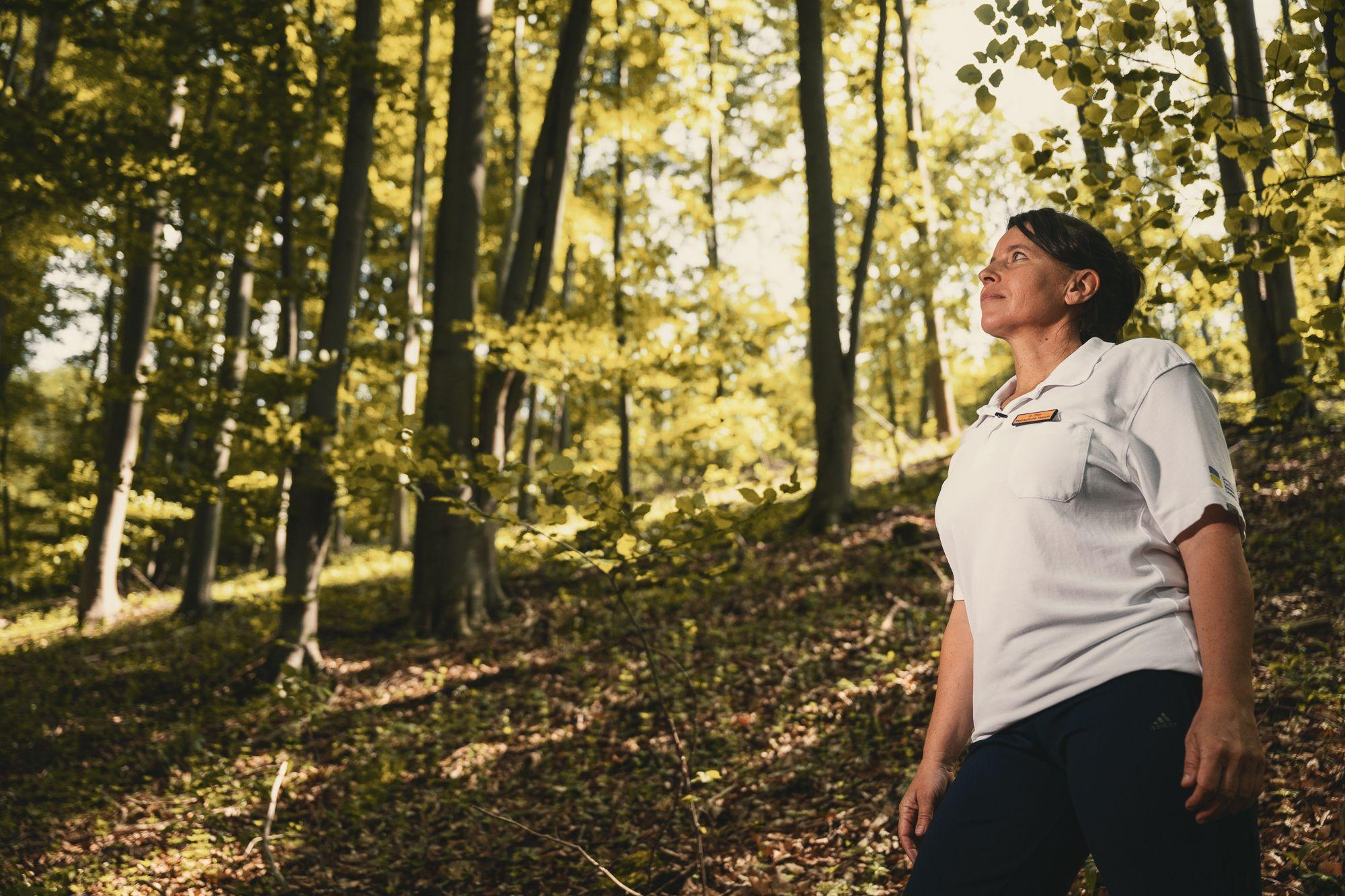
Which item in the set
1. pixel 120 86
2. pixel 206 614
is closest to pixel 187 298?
pixel 120 86

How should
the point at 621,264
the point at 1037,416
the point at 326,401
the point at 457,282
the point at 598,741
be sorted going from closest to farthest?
the point at 1037,416
the point at 598,741
the point at 326,401
the point at 457,282
the point at 621,264

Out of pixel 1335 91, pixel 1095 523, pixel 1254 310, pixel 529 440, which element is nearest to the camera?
pixel 1095 523

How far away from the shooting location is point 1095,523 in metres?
1.42

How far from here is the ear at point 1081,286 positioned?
5.57ft

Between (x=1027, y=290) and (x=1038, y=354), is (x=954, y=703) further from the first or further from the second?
(x=1027, y=290)

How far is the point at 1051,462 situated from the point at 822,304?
7.89 metres

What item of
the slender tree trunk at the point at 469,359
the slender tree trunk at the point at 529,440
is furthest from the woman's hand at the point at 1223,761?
the slender tree trunk at the point at 529,440

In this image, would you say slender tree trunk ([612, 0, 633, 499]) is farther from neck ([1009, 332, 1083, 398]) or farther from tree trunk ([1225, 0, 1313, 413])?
neck ([1009, 332, 1083, 398])

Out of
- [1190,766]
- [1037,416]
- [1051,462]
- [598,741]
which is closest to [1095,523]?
[1051,462]

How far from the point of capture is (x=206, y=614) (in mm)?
11062

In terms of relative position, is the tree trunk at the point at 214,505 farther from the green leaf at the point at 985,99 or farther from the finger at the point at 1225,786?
the finger at the point at 1225,786

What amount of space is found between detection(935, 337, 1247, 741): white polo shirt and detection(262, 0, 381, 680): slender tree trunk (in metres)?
6.28

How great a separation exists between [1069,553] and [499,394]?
23.1 ft

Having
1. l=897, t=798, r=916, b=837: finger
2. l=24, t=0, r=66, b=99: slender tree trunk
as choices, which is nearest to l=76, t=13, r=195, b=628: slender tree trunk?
l=24, t=0, r=66, b=99: slender tree trunk
